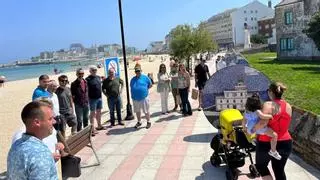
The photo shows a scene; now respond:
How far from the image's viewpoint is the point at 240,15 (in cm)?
14712

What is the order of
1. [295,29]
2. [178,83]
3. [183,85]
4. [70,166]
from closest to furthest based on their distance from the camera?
[70,166] < [183,85] < [178,83] < [295,29]

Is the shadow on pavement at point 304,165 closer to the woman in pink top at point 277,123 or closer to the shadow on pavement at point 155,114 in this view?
the woman in pink top at point 277,123

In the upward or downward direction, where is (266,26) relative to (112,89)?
upward

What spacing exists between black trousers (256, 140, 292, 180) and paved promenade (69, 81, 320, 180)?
4.45 feet

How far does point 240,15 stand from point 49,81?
145788 millimetres

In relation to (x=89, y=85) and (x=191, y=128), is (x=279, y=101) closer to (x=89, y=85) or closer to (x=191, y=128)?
(x=191, y=128)

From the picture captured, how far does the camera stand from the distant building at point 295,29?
38.2 m

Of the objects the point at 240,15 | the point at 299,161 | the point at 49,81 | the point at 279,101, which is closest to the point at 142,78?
the point at 49,81

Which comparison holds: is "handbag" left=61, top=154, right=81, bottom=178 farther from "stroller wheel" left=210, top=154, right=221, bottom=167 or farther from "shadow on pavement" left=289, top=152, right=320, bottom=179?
"shadow on pavement" left=289, top=152, right=320, bottom=179

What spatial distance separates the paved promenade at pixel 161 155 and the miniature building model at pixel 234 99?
0.98 metres

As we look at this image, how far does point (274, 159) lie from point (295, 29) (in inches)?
1471

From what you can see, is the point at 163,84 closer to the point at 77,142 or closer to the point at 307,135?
the point at 77,142

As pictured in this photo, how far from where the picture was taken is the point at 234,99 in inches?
337

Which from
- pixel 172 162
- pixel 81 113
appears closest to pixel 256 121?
pixel 172 162
